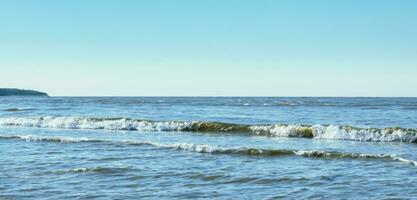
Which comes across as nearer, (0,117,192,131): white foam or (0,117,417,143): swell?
(0,117,417,143): swell

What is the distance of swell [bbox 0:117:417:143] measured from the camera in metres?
27.3

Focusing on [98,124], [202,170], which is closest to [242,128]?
[98,124]

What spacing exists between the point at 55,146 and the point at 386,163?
12.3 metres

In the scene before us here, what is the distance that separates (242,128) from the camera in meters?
32.4

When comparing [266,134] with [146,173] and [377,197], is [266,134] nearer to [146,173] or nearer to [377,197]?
[146,173]

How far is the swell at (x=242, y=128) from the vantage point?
2728cm

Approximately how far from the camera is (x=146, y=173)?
14898 millimetres

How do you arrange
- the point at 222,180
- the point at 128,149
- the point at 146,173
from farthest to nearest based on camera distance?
Answer: the point at 128,149 < the point at 146,173 < the point at 222,180

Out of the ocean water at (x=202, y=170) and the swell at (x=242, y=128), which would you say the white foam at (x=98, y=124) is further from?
the ocean water at (x=202, y=170)

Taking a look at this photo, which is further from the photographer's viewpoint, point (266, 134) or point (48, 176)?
point (266, 134)

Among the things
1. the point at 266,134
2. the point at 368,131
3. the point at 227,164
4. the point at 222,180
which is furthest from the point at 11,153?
the point at 368,131

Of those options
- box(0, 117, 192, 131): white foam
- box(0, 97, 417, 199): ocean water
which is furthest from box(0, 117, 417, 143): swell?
box(0, 97, 417, 199): ocean water

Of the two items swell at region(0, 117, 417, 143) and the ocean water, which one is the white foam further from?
the ocean water

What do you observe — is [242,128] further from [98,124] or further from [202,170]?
[202,170]
